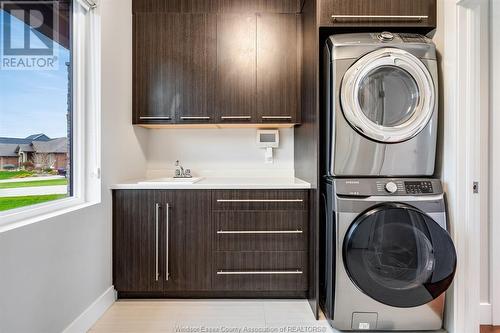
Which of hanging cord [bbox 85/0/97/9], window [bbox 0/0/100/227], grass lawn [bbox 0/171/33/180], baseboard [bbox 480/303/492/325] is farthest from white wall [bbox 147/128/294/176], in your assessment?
baseboard [bbox 480/303/492/325]

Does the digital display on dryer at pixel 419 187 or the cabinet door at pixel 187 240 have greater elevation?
the digital display on dryer at pixel 419 187

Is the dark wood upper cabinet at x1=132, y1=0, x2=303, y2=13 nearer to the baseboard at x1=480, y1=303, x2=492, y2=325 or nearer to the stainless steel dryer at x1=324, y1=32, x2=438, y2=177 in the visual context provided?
the stainless steel dryer at x1=324, y1=32, x2=438, y2=177

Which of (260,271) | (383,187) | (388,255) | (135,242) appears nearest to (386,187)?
(383,187)

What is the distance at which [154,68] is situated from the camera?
2.37 meters

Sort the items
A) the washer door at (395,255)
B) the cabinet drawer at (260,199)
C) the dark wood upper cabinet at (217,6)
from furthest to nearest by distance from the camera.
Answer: the dark wood upper cabinet at (217,6) < the cabinet drawer at (260,199) < the washer door at (395,255)

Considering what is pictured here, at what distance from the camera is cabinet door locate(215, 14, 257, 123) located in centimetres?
236

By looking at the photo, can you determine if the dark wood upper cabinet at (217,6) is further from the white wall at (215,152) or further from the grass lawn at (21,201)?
the grass lawn at (21,201)

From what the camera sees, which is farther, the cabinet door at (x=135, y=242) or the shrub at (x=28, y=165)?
the cabinet door at (x=135, y=242)

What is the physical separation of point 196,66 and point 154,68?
350 mm

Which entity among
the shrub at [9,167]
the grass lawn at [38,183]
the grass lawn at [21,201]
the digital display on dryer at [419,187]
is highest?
the shrub at [9,167]

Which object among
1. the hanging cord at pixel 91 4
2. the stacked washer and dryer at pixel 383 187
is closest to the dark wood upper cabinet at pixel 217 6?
the hanging cord at pixel 91 4

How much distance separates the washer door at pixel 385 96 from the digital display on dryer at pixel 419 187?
27 centimetres

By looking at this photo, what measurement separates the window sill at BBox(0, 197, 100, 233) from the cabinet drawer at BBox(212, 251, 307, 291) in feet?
3.17

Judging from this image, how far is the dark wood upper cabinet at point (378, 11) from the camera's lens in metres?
1.77
